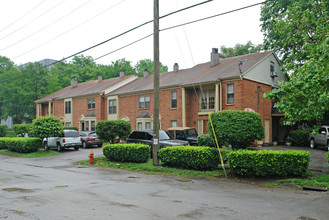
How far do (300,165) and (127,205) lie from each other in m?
6.94

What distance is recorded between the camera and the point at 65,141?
2311cm

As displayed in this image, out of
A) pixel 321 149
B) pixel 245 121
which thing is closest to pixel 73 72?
pixel 321 149

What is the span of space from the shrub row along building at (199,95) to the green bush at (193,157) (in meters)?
8.80

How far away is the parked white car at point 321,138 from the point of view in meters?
20.6

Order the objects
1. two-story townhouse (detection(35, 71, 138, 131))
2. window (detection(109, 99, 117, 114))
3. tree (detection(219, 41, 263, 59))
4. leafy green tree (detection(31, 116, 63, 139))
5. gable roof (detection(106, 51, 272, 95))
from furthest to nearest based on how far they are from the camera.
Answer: tree (detection(219, 41, 263, 59)), two-story townhouse (detection(35, 71, 138, 131)), window (detection(109, 99, 117, 114)), gable roof (detection(106, 51, 272, 95)), leafy green tree (detection(31, 116, 63, 139))

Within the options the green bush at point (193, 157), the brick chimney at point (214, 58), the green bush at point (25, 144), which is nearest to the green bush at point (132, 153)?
the green bush at point (193, 157)

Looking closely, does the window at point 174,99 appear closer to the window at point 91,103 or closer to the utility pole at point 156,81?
the window at point 91,103

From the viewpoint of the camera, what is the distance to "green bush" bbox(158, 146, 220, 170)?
12.6 meters

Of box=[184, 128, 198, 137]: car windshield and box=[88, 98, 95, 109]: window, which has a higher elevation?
box=[88, 98, 95, 109]: window

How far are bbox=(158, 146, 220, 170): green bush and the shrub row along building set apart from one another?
880 cm

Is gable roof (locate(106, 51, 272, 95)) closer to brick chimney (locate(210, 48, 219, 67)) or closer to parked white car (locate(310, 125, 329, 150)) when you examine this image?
brick chimney (locate(210, 48, 219, 67))

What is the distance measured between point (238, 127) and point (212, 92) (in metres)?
16.4

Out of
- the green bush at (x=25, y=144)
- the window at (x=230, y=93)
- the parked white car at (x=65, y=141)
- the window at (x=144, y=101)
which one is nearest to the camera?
the green bush at (x=25, y=144)

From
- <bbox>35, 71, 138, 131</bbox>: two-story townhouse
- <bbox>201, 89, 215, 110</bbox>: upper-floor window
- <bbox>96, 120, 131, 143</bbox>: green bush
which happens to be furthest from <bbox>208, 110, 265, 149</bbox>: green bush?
<bbox>35, 71, 138, 131</bbox>: two-story townhouse
